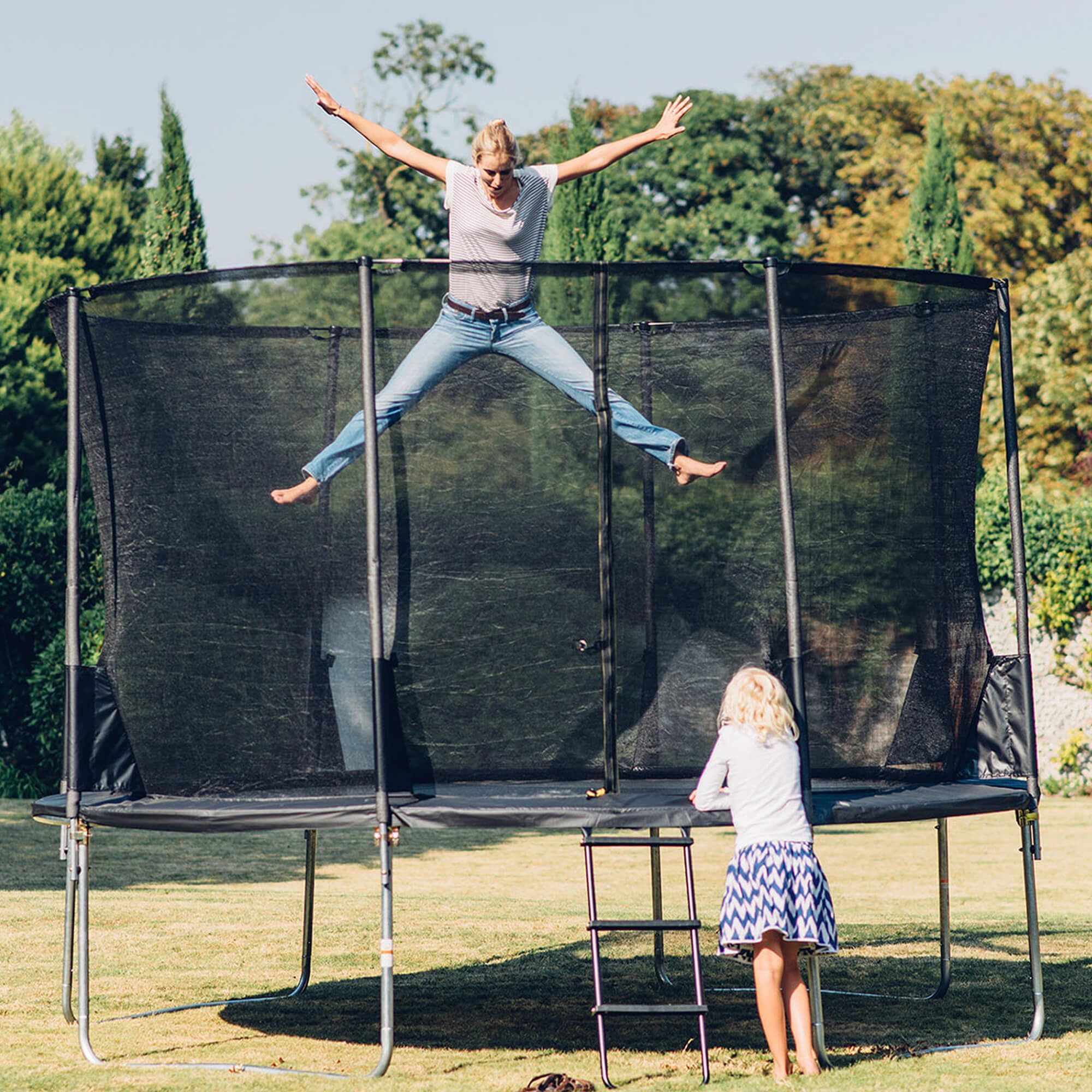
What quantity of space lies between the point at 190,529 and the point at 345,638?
626 millimetres

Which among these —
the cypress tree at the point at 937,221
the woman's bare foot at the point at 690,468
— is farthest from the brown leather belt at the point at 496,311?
the cypress tree at the point at 937,221

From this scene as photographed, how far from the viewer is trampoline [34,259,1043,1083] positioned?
4.90 metres

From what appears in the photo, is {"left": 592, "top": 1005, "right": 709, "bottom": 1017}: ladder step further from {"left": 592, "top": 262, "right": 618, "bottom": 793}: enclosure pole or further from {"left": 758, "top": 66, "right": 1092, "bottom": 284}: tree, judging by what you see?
{"left": 758, "top": 66, "right": 1092, "bottom": 284}: tree

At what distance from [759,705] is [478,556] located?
41.3 inches

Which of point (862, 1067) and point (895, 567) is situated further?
point (895, 567)

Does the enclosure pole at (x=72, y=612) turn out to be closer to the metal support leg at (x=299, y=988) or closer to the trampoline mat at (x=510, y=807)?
the trampoline mat at (x=510, y=807)

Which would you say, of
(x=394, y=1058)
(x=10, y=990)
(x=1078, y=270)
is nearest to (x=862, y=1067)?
(x=394, y=1058)

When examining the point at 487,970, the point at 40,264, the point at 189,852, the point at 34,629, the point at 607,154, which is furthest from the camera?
the point at 40,264

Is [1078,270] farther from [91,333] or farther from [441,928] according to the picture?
[91,333]

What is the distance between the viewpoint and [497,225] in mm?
5000

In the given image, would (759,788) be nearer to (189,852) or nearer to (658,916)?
(658,916)

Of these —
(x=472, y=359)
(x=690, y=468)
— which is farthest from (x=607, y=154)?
(x=690, y=468)

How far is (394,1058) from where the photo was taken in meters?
4.97

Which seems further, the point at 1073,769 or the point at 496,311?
the point at 1073,769
